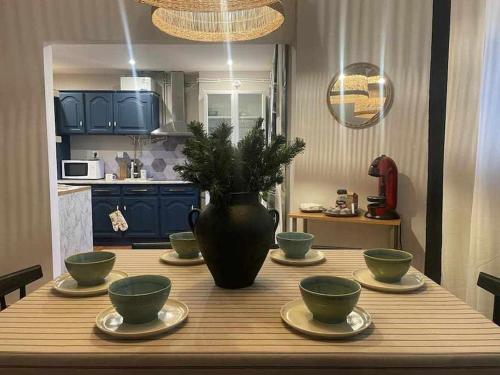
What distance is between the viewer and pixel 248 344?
729 mm

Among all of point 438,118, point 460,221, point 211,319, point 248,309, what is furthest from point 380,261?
point 438,118

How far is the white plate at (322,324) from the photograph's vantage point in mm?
757

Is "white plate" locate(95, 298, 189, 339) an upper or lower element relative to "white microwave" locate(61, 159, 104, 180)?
lower

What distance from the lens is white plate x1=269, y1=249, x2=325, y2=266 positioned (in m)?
1.28

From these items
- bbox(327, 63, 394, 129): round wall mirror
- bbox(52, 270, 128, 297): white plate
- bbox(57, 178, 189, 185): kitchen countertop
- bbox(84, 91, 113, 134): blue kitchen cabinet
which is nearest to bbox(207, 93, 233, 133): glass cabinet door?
bbox(57, 178, 189, 185): kitchen countertop

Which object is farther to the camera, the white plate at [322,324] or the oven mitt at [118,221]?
the oven mitt at [118,221]

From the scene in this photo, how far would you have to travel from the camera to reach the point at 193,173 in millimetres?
1013

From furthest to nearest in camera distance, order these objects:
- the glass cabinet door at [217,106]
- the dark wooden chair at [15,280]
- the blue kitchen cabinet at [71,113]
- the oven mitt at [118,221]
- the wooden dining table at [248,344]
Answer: the glass cabinet door at [217,106], the blue kitchen cabinet at [71,113], the oven mitt at [118,221], the dark wooden chair at [15,280], the wooden dining table at [248,344]

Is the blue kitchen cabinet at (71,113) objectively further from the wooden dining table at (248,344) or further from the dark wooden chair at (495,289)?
the dark wooden chair at (495,289)

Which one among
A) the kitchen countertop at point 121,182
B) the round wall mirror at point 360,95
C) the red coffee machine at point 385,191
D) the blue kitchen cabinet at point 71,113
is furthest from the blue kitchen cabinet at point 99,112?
the red coffee machine at point 385,191

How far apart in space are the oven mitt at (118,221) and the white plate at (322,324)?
4266 mm

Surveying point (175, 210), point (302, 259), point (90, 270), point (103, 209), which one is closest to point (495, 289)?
point (302, 259)

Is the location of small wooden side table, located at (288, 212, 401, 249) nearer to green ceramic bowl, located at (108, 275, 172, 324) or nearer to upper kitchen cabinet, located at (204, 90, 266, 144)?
green ceramic bowl, located at (108, 275, 172, 324)

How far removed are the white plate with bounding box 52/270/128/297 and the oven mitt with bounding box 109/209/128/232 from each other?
12.4 feet
